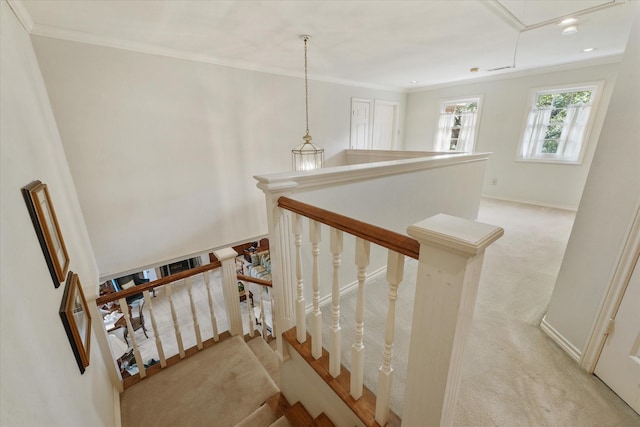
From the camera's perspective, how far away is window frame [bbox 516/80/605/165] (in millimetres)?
3924

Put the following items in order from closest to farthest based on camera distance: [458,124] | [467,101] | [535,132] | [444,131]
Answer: [535,132]
[467,101]
[458,124]
[444,131]

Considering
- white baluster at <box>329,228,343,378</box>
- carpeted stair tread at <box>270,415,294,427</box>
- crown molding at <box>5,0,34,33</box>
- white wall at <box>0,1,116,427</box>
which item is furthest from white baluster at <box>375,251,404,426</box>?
crown molding at <box>5,0,34,33</box>

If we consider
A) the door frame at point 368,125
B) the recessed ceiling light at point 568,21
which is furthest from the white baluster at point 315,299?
the door frame at point 368,125

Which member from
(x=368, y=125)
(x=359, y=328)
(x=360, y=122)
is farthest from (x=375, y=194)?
(x=368, y=125)

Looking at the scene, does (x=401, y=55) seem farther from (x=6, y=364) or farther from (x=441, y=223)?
(x=6, y=364)

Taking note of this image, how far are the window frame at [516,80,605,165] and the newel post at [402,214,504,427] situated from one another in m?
5.33

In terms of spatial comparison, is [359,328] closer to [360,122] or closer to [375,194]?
[375,194]

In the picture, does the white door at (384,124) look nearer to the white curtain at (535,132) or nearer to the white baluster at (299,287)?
the white curtain at (535,132)

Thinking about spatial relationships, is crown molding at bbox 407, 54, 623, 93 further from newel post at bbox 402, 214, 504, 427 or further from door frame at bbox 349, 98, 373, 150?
newel post at bbox 402, 214, 504, 427

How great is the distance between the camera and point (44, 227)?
1020 mm

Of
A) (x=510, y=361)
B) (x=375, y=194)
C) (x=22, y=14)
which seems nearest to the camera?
(x=510, y=361)

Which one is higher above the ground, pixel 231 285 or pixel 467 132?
pixel 467 132

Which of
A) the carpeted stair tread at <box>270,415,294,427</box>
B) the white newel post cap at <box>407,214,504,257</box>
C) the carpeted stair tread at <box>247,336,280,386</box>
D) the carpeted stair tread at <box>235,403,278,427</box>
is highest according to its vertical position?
the white newel post cap at <box>407,214,504,257</box>

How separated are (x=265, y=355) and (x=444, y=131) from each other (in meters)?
5.91
